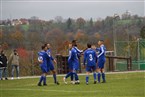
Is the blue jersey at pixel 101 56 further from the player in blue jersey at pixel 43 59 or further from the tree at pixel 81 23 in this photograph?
the tree at pixel 81 23

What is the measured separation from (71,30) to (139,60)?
21.9m

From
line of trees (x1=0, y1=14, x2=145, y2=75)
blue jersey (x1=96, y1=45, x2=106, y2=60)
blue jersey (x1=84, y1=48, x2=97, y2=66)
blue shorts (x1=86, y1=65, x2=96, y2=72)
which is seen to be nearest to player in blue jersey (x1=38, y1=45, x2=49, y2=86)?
blue jersey (x1=84, y1=48, x2=97, y2=66)

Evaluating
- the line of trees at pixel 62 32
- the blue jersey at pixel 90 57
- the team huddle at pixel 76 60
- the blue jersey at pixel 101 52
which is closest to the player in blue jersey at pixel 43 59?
the team huddle at pixel 76 60

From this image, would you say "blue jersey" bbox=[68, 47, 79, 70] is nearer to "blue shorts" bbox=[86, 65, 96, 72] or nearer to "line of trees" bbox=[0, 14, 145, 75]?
"blue shorts" bbox=[86, 65, 96, 72]

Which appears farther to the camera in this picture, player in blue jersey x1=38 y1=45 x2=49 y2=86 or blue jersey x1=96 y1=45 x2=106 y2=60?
blue jersey x1=96 y1=45 x2=106 y2=60

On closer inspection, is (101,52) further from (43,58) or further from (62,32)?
(62,32)

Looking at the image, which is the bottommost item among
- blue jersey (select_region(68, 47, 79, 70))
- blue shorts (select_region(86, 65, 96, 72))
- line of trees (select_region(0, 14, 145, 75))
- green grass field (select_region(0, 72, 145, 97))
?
green grass field (select_region(0, 72, 145, 97))

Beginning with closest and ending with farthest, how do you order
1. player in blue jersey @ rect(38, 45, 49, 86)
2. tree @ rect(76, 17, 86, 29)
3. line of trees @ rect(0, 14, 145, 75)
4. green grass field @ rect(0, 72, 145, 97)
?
1. green grass field @ rect(0, 72, 145, 97)
2. player in blue jersey @ rect(38, 45, 49, 86)
3. line of trees @ rect(0, 14, 145, 75)
4. tree @ rect(76, 17, 86, 29)

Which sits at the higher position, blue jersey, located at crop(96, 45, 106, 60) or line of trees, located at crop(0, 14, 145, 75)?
line of trees, located at crop(0, 14, 145, 75)

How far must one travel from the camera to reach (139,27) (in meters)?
52.6

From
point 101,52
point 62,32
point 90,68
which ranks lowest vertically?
point 90,68

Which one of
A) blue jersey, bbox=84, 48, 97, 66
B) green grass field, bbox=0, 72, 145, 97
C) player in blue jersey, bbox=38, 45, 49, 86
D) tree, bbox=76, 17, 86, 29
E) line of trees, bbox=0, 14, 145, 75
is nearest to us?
green grass field, bbox=0, 72, 145, 97

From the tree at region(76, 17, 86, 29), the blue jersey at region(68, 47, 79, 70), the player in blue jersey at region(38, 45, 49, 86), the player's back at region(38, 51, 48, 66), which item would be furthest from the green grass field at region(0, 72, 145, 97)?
the tree at region(76, 17, 86, 29)

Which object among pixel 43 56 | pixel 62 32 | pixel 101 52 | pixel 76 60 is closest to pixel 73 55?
pixel 76 60
